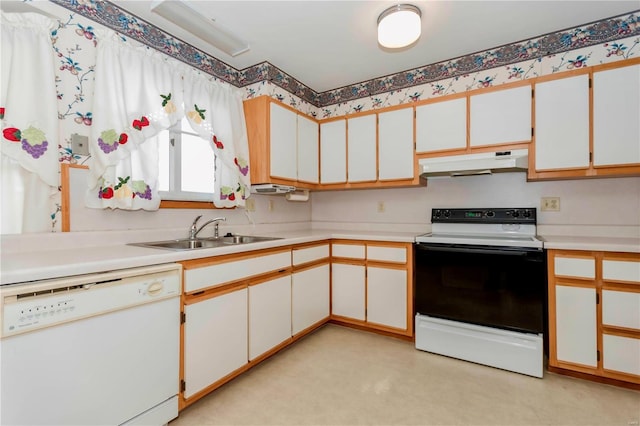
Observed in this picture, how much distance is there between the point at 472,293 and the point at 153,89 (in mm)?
2694

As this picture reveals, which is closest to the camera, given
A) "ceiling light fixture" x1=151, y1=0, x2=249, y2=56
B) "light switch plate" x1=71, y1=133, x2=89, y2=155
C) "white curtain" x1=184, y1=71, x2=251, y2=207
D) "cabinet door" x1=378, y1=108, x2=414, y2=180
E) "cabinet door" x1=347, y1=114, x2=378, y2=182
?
"light switch plate" x1=71, y1=133, x2=89, y2=155

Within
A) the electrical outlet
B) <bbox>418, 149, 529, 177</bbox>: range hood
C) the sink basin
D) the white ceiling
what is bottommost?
the sink basin

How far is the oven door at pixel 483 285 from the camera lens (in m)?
2.05

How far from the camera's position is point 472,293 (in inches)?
88.5

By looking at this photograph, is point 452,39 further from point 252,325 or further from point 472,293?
point 252,325

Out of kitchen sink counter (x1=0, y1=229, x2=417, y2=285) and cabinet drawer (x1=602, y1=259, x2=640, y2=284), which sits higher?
kitchen sink counter (x1=0, y1=229, x2=417, y2=285)

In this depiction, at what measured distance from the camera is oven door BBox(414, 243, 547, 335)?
2.05 metres

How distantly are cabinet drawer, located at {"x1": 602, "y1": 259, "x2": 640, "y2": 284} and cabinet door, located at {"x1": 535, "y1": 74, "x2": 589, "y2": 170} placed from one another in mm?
691

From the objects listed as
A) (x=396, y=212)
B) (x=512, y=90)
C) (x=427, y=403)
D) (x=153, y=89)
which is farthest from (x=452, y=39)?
(x=427, y=403)

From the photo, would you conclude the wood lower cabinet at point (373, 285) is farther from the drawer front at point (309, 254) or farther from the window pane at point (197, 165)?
the window pane at point (197, 165)

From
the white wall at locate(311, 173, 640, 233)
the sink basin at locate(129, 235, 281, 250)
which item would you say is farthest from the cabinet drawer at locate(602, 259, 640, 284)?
the sink basin at locate(129, 235, 281, 250)

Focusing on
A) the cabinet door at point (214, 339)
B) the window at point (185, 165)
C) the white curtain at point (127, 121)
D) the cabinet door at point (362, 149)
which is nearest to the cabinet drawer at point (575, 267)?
the cabinet door at point (362, 149)

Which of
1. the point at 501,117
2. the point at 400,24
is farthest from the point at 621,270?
the point at 400,24

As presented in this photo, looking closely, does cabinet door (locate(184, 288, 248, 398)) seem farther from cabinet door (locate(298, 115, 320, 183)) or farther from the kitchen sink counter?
cabinet door (locate(298, 115, 320, 183))
